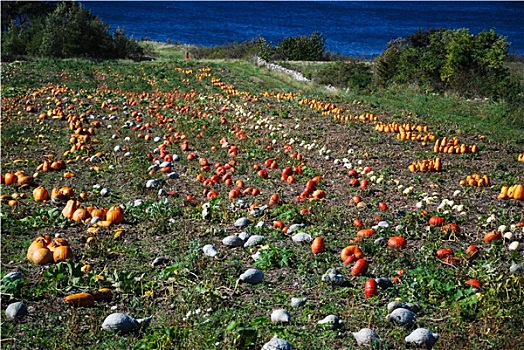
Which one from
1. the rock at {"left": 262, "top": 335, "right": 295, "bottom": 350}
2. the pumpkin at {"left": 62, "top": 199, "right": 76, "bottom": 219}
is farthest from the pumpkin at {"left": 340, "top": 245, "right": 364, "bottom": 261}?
the pumpkin at {"left": 62, "top": 199, "right": 76, "bottom": 219}

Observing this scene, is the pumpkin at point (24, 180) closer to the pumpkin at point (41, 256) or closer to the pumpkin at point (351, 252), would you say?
the pumpkin at point (41, 256)

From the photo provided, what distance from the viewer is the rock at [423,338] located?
3.98m

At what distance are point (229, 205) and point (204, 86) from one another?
1537cm

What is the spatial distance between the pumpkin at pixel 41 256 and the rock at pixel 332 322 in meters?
3.09

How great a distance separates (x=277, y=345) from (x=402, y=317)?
3.85ft

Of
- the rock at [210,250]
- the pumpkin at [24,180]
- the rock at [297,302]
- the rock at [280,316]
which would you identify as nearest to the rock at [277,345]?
the rock at [280,316]

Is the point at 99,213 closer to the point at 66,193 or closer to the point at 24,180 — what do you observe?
the point at 66,193

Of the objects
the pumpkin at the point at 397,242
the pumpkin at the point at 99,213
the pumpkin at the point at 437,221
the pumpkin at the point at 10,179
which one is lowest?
the pumpkin at the point at 10,179

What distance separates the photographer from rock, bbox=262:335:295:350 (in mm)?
3777

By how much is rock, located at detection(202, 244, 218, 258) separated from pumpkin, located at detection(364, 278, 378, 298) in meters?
1.73

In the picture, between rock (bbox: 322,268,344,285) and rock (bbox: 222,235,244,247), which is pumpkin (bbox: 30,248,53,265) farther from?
rock (bbox: 322,268,344,285)

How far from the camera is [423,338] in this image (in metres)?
3.98

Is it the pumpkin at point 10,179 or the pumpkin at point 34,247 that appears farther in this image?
the pumpkin at point 10,179

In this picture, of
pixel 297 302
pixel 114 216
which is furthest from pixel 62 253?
pixel 297 302
